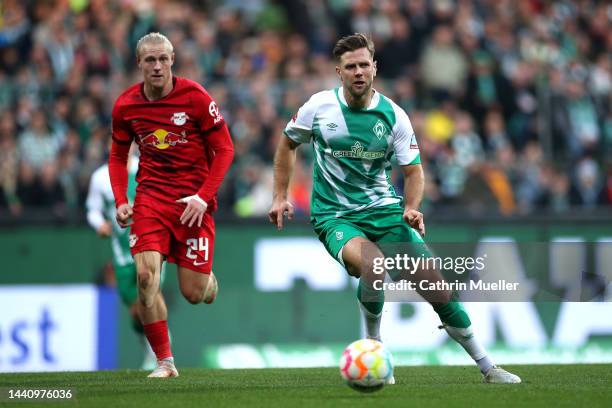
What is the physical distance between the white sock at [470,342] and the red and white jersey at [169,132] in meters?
2.32

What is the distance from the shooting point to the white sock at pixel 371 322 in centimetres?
971

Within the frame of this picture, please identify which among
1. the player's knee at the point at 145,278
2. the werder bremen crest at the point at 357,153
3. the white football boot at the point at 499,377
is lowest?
the white football boot at the point at 499,377

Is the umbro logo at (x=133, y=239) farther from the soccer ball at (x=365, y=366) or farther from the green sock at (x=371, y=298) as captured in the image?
the soccer ball at (x=365, y=366)

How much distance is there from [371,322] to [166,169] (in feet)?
6.95

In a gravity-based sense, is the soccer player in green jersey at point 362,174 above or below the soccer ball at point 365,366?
above

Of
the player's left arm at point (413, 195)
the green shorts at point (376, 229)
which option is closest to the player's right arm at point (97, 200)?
the green shorts at point (376, 229)

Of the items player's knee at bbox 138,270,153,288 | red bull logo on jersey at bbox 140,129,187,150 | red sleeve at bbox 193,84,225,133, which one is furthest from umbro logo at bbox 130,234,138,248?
red sleeve at bbox 193,84,225,133

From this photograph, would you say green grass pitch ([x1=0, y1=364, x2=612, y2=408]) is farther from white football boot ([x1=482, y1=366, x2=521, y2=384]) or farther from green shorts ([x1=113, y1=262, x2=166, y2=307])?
green shorts ([x1=113, y1=262, x2=166, y2=307])

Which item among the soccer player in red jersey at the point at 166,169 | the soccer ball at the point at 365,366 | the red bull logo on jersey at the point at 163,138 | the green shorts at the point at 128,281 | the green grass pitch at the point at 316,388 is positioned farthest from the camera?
the green shorts at the point at 128,281

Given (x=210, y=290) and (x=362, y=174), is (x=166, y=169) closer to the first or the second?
(x=210, y=290)

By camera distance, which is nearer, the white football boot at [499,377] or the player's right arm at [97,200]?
the white football boot at [499,377]

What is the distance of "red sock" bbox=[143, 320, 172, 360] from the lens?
10352 mm

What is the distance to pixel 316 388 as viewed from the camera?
939cm

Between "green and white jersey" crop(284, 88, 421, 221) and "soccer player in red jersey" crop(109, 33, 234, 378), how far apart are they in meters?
0.90
